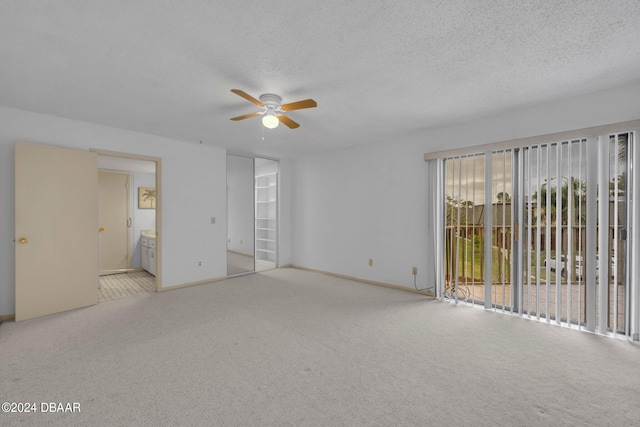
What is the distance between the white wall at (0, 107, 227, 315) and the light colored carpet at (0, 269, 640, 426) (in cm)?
112

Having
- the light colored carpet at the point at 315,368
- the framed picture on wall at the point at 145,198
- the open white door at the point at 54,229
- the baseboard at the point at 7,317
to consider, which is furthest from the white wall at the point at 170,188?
the framed picture on wall at the point at 145,198

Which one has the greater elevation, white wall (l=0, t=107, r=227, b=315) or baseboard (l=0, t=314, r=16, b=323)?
white wall (l=0, t=107, r=227, b=315)

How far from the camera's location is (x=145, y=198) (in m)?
6.12

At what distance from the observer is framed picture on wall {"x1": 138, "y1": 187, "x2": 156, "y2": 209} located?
6.06 m

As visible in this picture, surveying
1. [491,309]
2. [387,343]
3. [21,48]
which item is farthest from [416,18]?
[491,309]

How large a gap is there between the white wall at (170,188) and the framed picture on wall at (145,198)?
2124mm

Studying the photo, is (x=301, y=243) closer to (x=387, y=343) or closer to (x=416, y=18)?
(x=387, y=343)

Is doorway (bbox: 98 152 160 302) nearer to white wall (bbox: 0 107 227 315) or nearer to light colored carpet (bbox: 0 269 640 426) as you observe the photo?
white wall (bbox: 0 107 227 315)

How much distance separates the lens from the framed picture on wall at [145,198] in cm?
606

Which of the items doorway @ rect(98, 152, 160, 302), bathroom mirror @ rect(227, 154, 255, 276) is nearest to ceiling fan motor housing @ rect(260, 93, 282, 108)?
bathroom mirror @ rect(227, 154, 255, 276)

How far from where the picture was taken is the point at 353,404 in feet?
5.88

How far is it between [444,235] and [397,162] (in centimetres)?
134

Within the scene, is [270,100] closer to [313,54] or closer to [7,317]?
[313,54]

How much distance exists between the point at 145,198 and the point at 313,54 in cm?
552
